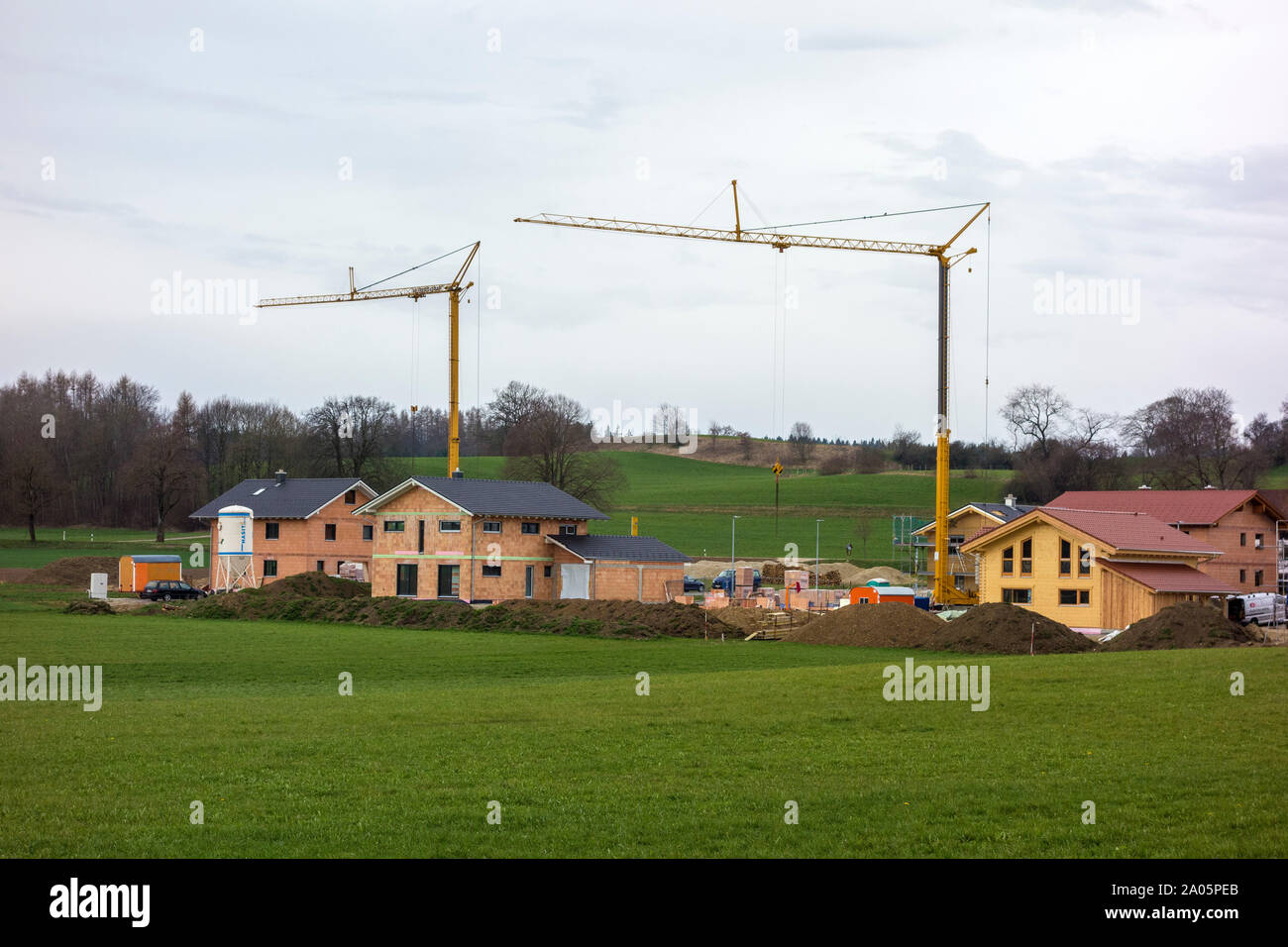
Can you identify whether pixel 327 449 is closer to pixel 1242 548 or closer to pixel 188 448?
pixel 188 448

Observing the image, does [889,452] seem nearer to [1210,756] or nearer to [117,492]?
[117,492]

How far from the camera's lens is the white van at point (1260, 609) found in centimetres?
5872

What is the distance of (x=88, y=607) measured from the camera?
57.4 m

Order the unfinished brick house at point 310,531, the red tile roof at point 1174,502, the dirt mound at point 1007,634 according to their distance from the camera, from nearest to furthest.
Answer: the dirt mound at point 1007,634 < the red tile roof at point 1174,502 < the unfinished brick house at point 310,531

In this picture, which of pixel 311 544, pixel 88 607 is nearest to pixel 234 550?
pixel 311 544

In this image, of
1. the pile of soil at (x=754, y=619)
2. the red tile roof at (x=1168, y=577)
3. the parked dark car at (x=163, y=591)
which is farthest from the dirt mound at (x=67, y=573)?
the red tile roof at (x=1168, y=577)

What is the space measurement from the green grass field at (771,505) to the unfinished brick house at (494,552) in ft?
140

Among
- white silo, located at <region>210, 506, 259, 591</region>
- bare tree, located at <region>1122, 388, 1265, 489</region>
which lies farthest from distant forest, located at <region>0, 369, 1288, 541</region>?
white silo, located at <region>210, 506, 259, 591</region>

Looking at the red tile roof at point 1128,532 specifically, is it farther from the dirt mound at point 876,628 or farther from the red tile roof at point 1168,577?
the dirt mound at point 876,628

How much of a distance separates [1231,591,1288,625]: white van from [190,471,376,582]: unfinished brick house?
170ft

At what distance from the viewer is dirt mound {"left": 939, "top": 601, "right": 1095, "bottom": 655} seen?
4359 cm

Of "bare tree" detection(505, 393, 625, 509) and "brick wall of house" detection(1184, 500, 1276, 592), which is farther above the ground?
"bare tree" detection(505, 393, 625, 509)

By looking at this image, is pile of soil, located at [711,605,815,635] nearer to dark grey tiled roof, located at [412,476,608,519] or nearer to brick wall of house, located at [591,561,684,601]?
brick wall of house, located at [591,561,684,601]
